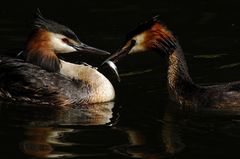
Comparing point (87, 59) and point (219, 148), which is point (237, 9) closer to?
point (87, 59)

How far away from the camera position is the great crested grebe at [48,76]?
11.9 meters

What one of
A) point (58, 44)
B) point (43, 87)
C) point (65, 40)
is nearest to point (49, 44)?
point (58, 44)

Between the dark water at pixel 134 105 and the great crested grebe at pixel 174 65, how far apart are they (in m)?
0.22

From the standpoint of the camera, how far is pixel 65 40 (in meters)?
12.1

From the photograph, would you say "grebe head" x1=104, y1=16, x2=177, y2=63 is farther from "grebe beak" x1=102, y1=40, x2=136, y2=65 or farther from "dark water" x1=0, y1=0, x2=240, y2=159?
"dark water" x1=0, y1=0, x2=240, y2=159

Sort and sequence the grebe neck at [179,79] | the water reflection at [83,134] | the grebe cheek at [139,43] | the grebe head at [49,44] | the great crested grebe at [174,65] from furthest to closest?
1. the grebe head at [49,44]
2. the grebe cheek at [139,43]
3. the grebe neck at [179,79]
4. the great crested grebe at [174,65]
5. the water reflection at [83,134]

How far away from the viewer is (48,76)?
11914 mm

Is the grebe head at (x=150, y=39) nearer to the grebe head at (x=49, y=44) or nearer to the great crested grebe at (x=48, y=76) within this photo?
the grebe head at (x=49, y=44)

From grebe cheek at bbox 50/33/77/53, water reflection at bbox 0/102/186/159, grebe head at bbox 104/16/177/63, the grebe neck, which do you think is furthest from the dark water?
grebe cheek at bbox 50/33/77/53

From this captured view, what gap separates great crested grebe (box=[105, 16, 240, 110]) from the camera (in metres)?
11.3

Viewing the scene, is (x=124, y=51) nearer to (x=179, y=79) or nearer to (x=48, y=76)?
(x=179, y=79)

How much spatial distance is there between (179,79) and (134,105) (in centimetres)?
73

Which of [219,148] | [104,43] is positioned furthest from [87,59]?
[219,148]

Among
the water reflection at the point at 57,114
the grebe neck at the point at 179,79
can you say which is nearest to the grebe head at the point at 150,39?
the grebe neck at the point at 179,79
